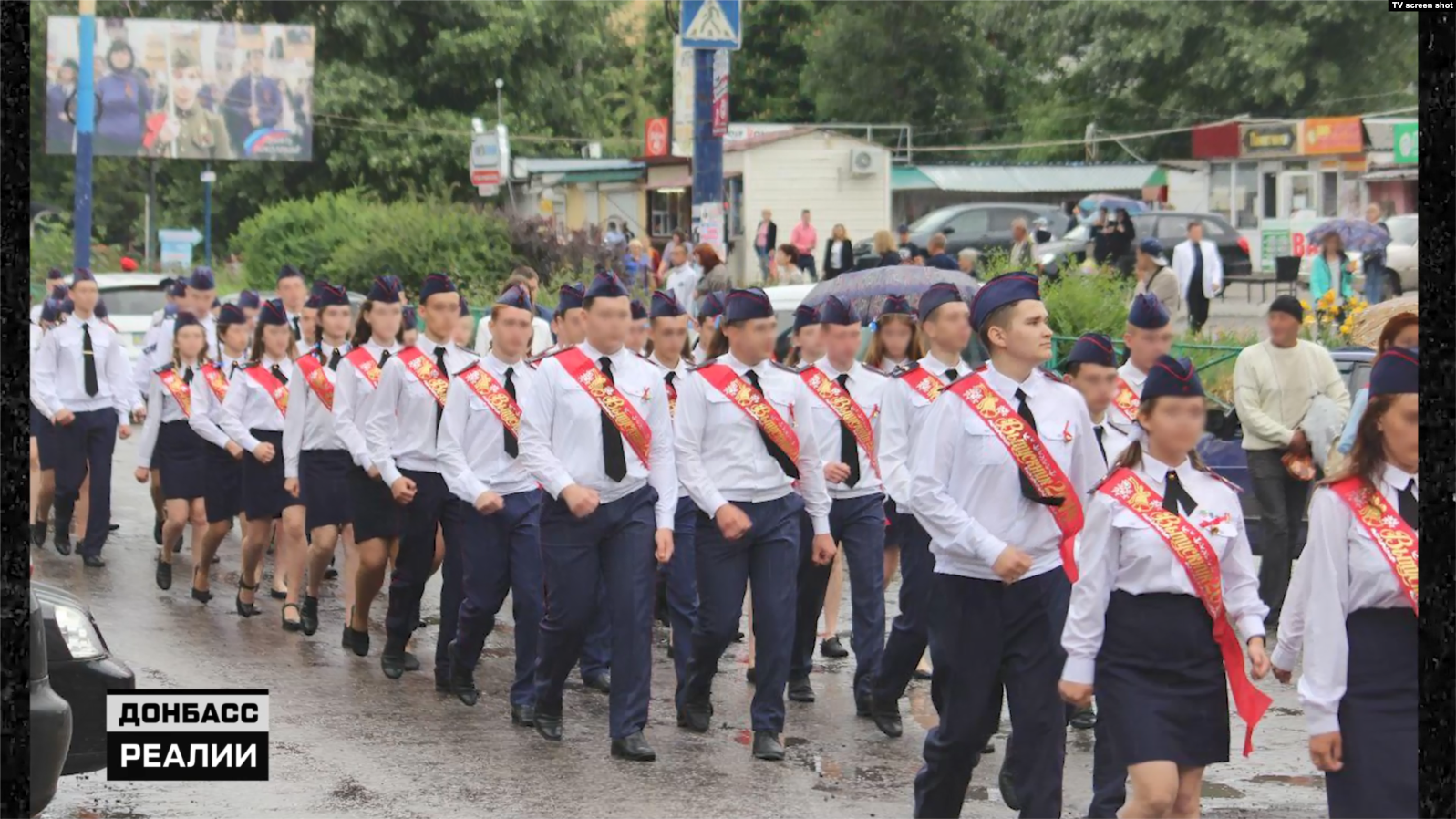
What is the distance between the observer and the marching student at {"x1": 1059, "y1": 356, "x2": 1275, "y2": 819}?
6250 millimetres

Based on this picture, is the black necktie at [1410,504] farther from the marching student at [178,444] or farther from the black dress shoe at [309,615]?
the marching student at [178,444]

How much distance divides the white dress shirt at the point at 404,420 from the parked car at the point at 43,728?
3992 mm

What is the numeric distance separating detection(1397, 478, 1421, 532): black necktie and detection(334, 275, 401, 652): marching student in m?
6.54

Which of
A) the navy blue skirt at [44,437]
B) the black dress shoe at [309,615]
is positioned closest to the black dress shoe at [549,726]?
the black dress shoe at [309,615]

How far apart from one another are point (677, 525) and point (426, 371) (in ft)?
5.29

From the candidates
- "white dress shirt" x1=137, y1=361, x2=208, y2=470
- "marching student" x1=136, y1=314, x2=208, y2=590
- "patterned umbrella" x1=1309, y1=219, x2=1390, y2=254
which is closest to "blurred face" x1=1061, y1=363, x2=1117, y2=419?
"marching student" x1=136, y1=314, x2=208, y2=590

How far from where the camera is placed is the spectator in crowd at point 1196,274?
23.0 meters

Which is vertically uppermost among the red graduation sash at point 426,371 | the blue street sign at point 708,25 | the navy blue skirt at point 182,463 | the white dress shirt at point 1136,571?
the blue street sign at point 708,25

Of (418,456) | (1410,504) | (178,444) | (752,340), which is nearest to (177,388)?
(178,444)

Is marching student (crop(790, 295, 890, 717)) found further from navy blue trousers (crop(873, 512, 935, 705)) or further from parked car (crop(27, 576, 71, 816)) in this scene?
parked car (crop(27, 576, 71, 816))

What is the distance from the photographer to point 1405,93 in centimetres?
4800

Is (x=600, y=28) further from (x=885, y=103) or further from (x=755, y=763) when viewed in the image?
(x=755, y=763)

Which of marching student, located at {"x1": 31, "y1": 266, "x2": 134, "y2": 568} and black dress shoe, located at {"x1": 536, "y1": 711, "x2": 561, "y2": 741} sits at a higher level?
marching student, located at {"x1": 31, "y1": 266, "x2": 134, "y2": 568}

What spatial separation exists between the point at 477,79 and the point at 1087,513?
1636 inches
